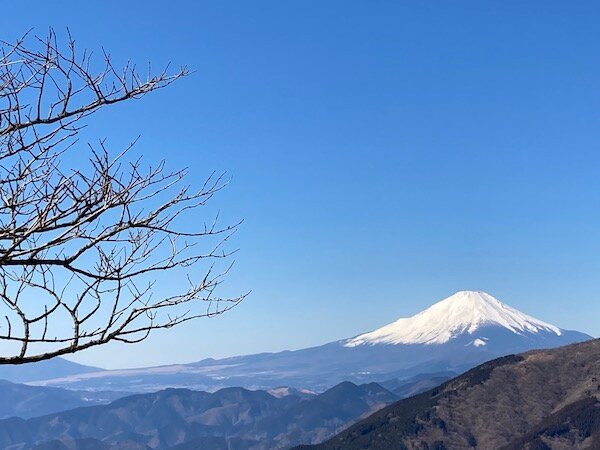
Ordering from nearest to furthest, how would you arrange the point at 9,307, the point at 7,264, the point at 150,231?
the point at 7,264 → the point at 9,307 → the point at 150,231

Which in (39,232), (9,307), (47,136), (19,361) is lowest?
(19,361)

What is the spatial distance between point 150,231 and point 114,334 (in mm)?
1399

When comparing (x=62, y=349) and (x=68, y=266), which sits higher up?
(x=68, y=266)

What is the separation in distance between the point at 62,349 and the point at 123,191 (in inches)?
74.1

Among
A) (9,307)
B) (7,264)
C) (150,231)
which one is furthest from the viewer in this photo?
(150,231)

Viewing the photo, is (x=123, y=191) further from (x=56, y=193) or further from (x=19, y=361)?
(x=19, y=361)

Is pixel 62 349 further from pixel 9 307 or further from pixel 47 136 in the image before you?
pixel 47 136

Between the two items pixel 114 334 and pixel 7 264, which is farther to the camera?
pixel 114 334

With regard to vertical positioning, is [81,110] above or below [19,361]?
above

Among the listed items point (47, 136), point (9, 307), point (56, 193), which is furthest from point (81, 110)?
point (9, 307)

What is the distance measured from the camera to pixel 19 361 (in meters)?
8.15

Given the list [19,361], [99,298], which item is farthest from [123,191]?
[19,361]

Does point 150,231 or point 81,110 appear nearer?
point 81,110

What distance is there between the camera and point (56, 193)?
835 centimetres
